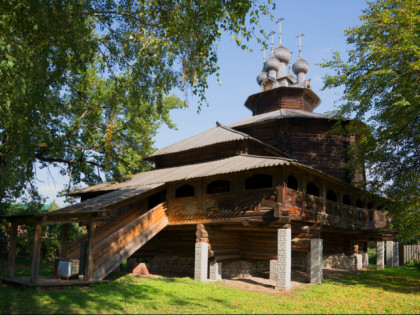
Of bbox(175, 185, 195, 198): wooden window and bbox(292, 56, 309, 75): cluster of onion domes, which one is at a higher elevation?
bbox(292, 56, 309, 75): cluster of onion domes

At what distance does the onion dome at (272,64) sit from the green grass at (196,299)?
18.3m

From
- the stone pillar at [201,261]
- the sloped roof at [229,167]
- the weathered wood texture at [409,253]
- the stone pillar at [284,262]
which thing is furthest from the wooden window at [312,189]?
the weathered wood texture at [409,253]

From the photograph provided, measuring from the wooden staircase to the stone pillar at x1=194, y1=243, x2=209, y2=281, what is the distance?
2.11 m

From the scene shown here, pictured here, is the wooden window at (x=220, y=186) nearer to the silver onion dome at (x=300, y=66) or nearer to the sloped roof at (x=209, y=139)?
the sloped roof at (x=209, y=139)

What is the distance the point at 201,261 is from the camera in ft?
49.0

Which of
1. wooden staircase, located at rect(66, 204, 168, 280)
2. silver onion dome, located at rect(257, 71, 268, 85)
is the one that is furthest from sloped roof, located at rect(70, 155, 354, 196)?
silver onion dome, located at rect(257, 71, 268, 85)

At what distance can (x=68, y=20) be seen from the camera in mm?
10547

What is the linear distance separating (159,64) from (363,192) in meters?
10.5

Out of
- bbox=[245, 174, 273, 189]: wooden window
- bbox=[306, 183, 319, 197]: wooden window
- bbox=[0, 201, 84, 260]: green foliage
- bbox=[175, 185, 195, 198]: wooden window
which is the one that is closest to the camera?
bbox=[245, 174, 273, 189]: wooden window

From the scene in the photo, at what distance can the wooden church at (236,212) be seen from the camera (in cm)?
1337

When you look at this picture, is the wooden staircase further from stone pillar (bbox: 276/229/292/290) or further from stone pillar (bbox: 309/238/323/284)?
stone pillar (bbox: 309/238/323/284)

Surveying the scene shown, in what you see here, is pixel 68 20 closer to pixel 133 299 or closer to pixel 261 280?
pixel 133 299

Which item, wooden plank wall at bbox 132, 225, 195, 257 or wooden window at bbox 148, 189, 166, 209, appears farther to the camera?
wooden plank wall at bbox 132, 225, 195, 257

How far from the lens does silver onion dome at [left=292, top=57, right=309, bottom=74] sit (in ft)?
93.6
